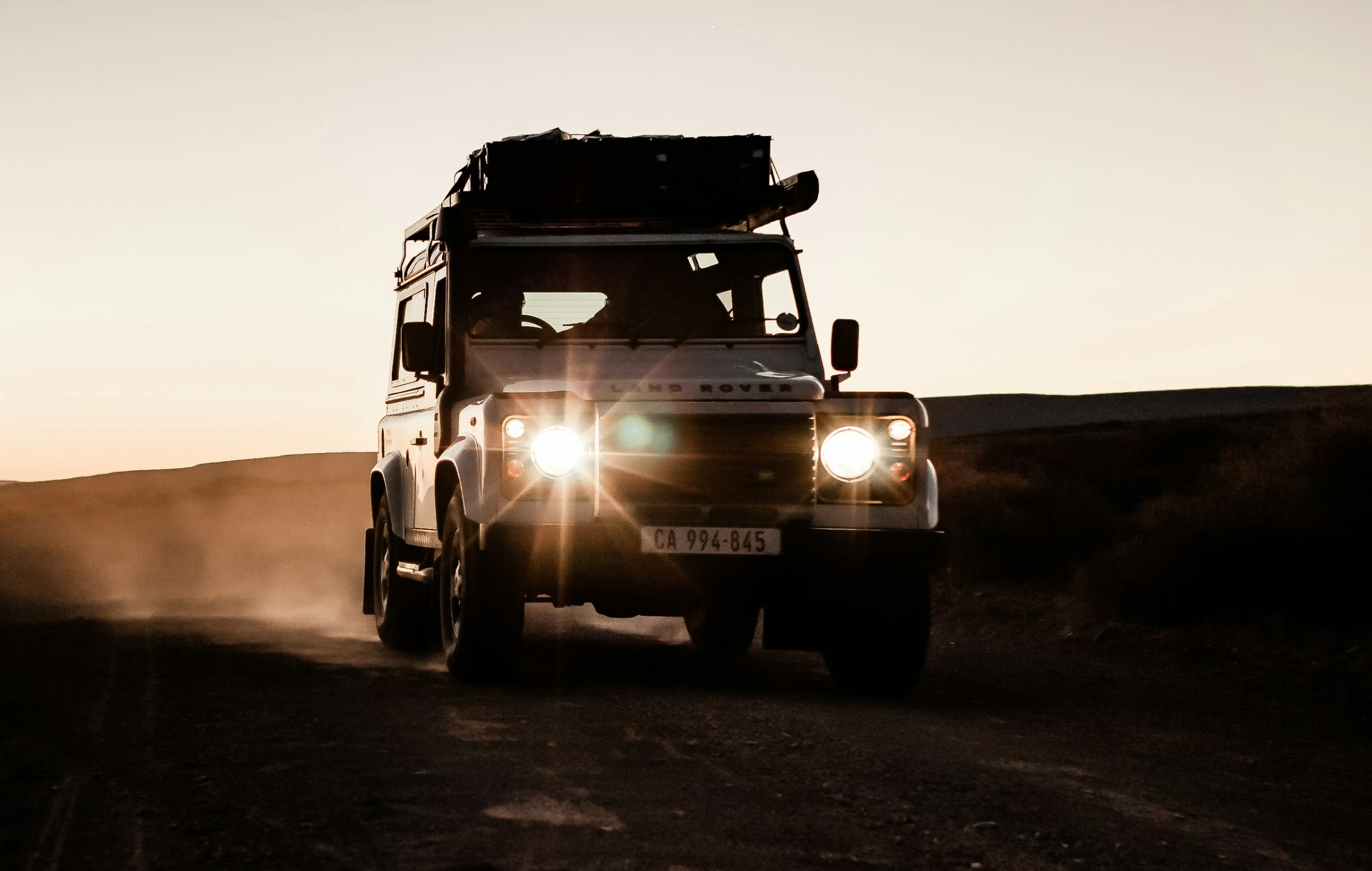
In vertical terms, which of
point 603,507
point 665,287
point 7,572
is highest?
point 665,287

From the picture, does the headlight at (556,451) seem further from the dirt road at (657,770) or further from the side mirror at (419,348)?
the side mirror at (419,348)

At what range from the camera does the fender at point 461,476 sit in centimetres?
819

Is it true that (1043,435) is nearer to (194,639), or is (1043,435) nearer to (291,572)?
(291,572)

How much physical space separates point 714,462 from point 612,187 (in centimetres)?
282

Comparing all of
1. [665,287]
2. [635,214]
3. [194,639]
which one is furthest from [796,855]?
[194,639]

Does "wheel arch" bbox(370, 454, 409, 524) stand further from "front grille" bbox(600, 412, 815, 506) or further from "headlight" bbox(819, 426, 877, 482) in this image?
"headlight" bbox(819, 426, 877, 482)

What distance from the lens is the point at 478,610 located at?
8281mm

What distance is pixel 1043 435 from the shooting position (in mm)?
59406

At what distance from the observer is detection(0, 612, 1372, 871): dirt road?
4777 mm

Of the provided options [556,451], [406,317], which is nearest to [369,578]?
[406,317]

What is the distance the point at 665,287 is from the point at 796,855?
555cm

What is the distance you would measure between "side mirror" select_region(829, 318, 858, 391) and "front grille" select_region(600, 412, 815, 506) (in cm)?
139

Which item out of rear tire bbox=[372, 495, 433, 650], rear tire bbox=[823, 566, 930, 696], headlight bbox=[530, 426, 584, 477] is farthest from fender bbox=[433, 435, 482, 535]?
rear tire bbox=[823, 566, 930, 696]

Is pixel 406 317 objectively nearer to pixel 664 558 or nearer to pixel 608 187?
pixel 608 187
